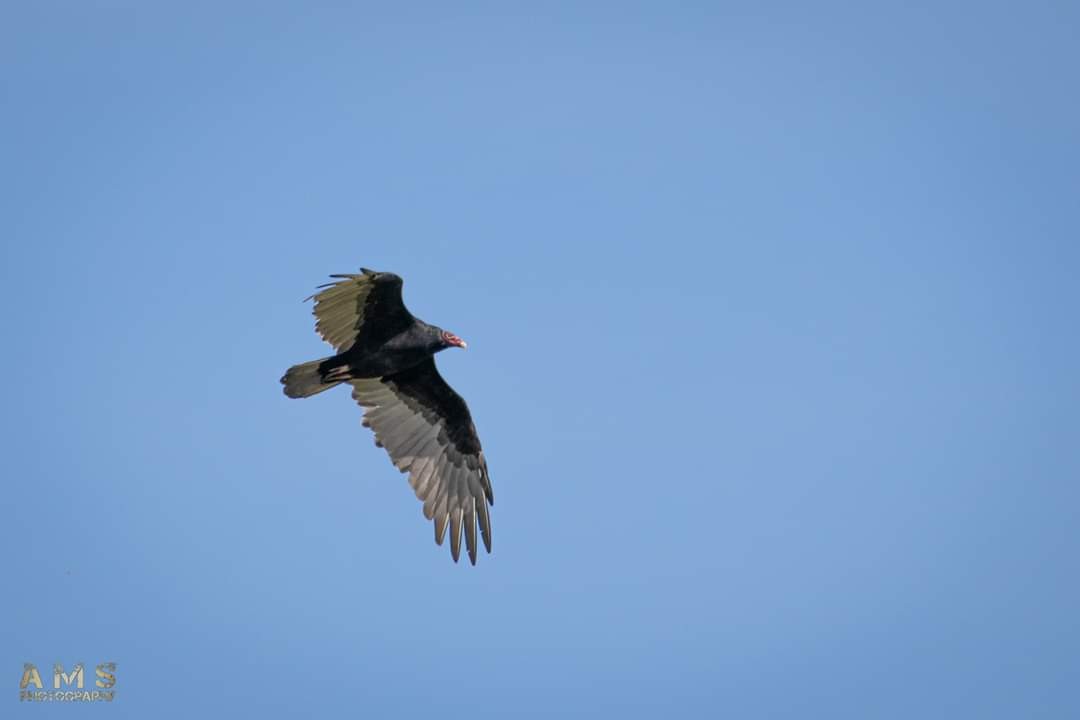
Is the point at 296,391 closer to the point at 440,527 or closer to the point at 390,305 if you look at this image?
the point at 390,305

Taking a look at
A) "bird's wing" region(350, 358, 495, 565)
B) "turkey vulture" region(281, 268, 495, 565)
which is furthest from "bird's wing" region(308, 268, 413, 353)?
"bird's wing" region(350, 358, 495, 565)

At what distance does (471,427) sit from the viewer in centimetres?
1984

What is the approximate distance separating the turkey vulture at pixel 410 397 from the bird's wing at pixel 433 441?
2 cm

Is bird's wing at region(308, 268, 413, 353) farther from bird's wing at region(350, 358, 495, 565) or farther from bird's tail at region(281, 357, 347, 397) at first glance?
bird's wing at region(350, 358, 495, 565)

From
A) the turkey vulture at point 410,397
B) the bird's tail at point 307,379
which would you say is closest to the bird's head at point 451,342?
the turkey vulture at point 410,397

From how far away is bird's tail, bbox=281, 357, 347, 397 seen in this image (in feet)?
59.3

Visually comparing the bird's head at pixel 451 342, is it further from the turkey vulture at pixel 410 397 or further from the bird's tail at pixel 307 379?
the bird's tail at pixel 307 379

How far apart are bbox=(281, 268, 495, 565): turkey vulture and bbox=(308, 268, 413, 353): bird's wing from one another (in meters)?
0.01

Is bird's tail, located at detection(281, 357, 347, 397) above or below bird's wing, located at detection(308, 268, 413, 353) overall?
below

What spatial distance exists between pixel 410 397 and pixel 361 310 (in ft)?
7.26

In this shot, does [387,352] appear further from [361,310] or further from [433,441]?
[433,441]

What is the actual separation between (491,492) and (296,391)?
343cm

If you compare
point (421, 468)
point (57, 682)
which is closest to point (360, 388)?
point (421, 468)

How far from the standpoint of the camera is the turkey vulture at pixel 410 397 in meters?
18.1
